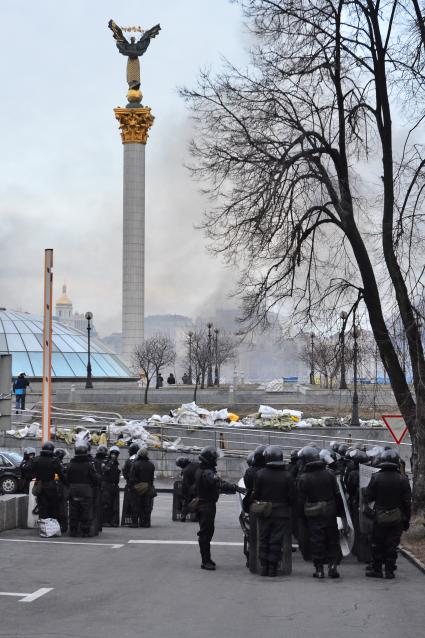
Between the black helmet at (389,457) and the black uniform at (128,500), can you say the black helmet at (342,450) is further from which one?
the black helmet at (389,457)

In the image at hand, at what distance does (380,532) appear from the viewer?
42.2 feet

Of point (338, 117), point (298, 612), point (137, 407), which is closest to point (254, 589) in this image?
point (298, 612)

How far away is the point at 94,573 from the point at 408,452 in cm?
2550

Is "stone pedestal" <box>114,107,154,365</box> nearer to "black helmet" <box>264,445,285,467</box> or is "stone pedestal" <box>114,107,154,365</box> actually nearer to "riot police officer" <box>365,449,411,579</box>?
"black helmet" <box>264,445,285,467</box>

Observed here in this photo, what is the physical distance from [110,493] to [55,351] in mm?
58230

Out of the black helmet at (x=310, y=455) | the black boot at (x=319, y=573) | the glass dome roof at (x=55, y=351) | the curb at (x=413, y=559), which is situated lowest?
the curb at (x=413, y=559)

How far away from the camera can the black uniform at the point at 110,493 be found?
18.7m

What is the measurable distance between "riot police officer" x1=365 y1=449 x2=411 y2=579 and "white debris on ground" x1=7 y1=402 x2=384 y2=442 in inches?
848

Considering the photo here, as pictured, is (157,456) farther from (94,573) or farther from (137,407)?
(94,573)

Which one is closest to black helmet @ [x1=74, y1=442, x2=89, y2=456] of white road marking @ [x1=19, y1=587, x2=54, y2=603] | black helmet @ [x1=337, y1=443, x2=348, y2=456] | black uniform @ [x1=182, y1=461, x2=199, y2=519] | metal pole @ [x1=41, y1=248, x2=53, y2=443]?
black uniform @ [x1=182, y1=461, x2=199, y2=519]

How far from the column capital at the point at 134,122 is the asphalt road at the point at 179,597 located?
3142 inches

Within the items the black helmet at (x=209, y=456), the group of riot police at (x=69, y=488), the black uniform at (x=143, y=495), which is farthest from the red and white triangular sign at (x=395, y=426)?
the black helmet at (x=209, y=456)

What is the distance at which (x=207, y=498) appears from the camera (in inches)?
516

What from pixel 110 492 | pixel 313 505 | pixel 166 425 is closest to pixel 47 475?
pixel 110 492
